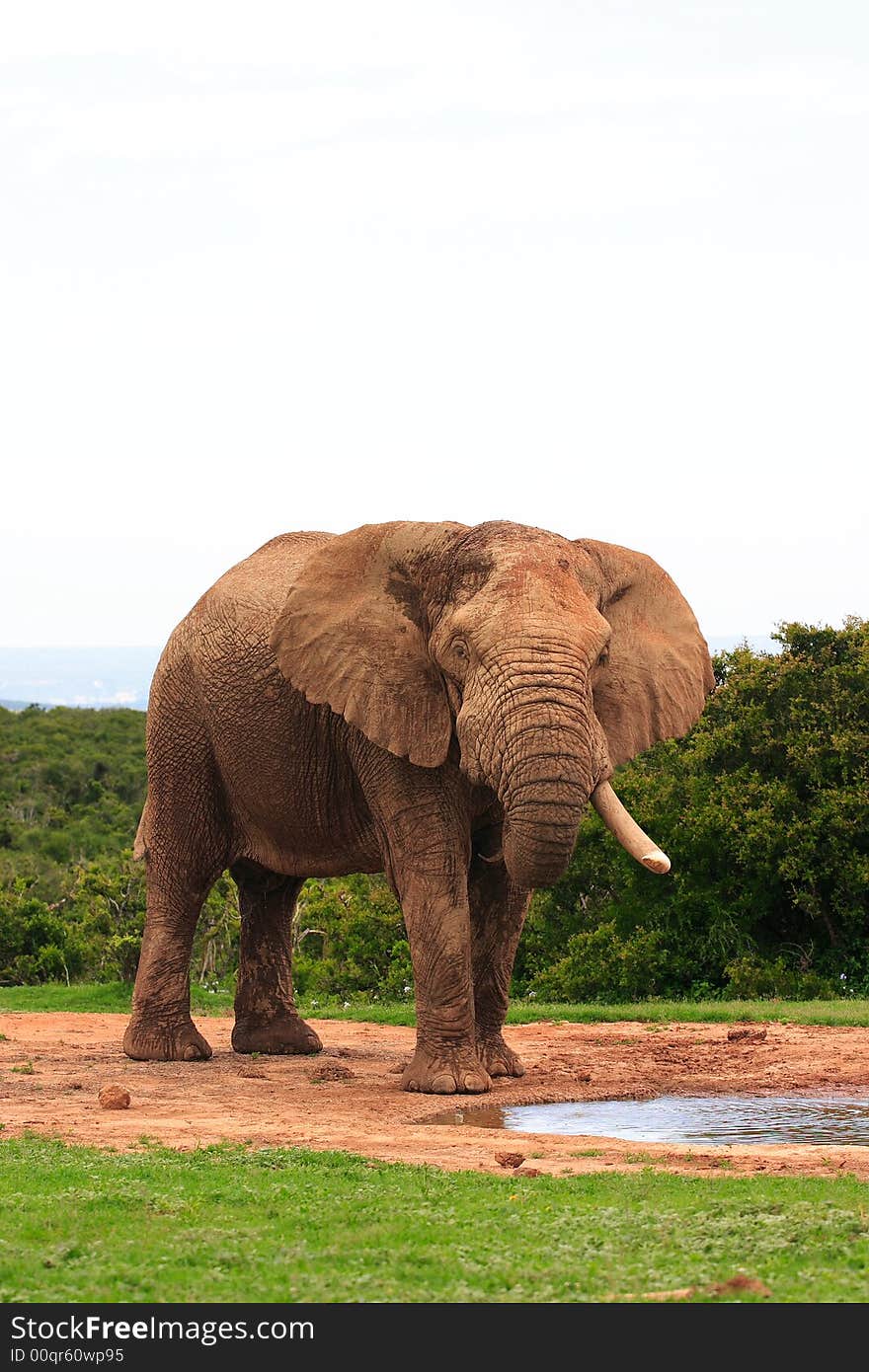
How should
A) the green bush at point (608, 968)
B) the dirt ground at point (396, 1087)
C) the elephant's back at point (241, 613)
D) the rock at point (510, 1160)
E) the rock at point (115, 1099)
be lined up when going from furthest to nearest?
the green bush at point (608, 968)
the elephant's back at point (241, 613)
the rock at point (115, 1099)
the dirt ground at point (396, 1087)
the rock at point (510, 1160)

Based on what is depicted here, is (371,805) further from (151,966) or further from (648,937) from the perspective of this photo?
(648,937)

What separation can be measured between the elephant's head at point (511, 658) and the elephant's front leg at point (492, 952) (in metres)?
1.41

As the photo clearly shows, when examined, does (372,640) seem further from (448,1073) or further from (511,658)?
(448,1073)

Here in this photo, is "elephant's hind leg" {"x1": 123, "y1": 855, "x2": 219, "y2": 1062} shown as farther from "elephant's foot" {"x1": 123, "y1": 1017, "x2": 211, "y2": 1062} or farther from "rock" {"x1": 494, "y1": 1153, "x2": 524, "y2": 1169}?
"rock" {"x1": 494, "y1": 1153, "x2": 524, "y2": 1169}

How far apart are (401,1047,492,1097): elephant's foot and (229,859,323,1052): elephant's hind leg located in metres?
3.03

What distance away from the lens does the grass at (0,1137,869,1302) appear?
20.9 ft

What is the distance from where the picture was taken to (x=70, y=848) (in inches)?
1534

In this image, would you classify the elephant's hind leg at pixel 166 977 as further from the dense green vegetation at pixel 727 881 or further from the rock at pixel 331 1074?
the dense green vegetation at pixel 727 881

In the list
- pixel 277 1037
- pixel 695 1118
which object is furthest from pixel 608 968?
pixel 695 1118

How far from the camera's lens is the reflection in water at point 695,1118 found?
1065 centimetres

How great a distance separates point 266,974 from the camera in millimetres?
15148

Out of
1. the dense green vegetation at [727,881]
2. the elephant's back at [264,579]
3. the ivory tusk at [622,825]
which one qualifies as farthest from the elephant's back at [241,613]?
the dense green vegetation at [727,881]

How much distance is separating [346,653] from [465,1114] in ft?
10.1
